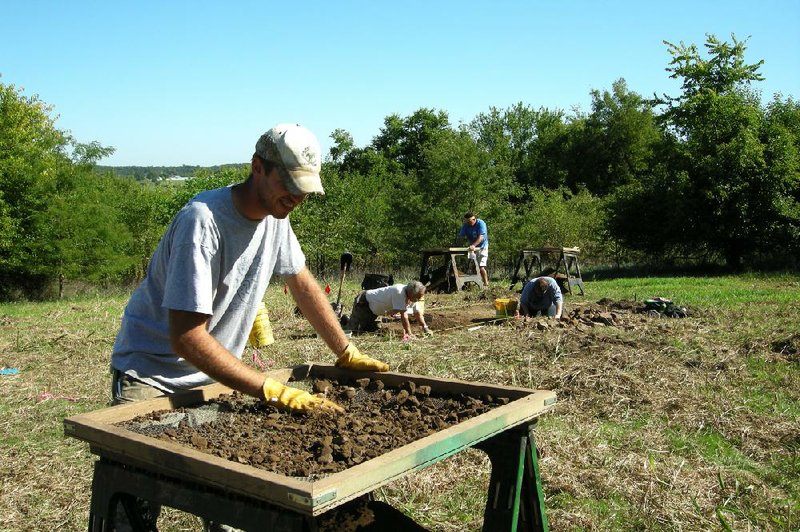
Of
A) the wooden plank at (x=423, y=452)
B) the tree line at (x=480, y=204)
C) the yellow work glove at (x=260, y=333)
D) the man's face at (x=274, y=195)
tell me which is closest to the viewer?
the wooden plank at (x=423, y=452)

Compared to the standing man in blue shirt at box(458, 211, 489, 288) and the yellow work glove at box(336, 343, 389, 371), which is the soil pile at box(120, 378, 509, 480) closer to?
the yellow work glove at box(336, 343, 389, 371)

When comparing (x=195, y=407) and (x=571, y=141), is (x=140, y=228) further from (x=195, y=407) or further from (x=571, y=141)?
A: (x=571, y=141)

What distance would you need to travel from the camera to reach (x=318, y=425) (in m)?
2.58

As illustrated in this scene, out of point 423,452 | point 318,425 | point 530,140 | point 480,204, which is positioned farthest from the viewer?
point 530,140

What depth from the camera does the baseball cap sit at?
2.50 meters

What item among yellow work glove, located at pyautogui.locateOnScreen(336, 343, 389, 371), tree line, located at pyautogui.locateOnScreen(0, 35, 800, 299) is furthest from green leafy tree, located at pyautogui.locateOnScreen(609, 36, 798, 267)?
yellow work glove, located at pyautogui.locateOnScreen(336, 343, 389, 371)

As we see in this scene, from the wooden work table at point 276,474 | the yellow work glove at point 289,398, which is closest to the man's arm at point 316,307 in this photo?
the wooden work table at point 276,474

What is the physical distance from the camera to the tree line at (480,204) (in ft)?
68.6

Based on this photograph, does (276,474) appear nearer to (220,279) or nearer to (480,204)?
(220,279)

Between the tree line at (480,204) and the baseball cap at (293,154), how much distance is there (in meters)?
19.8

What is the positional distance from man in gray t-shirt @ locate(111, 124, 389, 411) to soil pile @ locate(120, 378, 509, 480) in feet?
0.43

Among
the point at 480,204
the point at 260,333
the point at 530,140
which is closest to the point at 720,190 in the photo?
the point at 480,204

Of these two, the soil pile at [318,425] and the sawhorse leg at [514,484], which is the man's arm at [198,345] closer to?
the soil pile at [318,425]

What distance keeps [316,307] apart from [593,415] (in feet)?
11.5
